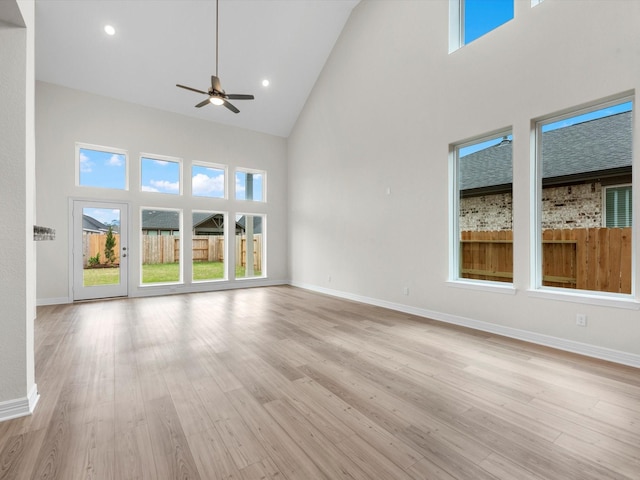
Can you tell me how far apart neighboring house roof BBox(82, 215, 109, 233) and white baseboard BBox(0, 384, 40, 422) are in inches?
202

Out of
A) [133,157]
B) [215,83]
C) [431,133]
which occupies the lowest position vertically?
[431,133]

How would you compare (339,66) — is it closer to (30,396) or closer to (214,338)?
(214,338)

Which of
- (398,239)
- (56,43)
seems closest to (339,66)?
(398,239)

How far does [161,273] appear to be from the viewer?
7047 mm

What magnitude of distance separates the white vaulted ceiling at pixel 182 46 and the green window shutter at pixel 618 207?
5670 millimetres

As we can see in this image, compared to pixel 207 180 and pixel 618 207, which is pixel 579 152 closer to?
pixel 618 207

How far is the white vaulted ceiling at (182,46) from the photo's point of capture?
5.16 metres

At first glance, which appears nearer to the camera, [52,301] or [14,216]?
[14,216]

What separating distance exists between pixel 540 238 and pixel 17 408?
5065 millimetres

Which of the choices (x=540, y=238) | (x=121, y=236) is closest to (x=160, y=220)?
(x=121, y=236)

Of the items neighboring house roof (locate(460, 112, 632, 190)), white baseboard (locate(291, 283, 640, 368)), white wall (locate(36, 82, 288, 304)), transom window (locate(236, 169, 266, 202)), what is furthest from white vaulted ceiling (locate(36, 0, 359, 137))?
white baseboard (locate(291, 283, 640, 368))

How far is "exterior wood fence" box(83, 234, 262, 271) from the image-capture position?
6.28 meters

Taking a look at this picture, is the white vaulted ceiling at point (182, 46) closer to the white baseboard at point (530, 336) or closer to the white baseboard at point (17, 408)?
the white baseboard at point (530, 336)

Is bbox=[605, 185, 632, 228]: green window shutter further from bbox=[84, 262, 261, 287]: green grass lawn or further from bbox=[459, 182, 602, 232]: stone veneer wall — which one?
bbox=[84, 262, 261, 287]: green grass lawn
